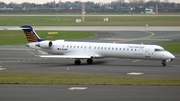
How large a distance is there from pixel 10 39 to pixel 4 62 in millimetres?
28862

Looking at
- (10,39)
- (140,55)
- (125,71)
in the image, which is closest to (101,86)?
(125,71)

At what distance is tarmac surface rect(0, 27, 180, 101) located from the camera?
25891 millimetres

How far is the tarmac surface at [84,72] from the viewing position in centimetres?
2589

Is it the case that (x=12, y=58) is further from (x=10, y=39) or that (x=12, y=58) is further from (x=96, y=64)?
(x=10, y=39)

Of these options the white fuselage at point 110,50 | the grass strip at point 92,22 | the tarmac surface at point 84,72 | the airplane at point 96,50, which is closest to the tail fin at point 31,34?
the airplane at point 96,50

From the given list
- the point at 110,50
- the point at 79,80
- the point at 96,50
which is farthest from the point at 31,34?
the point at 79,80

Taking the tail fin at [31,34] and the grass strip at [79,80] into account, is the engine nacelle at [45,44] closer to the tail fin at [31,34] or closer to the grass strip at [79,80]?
the tail fin at [31,34]

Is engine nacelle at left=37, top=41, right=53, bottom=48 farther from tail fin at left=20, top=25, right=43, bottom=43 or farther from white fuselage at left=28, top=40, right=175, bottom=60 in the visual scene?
tail fin at left=20, top=25, right=43, bottom=43

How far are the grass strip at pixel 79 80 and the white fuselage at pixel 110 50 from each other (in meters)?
9.41

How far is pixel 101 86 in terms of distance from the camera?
2977 cm

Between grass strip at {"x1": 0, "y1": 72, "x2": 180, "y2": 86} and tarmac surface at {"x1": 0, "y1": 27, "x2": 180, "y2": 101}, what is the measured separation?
1646 millimetres

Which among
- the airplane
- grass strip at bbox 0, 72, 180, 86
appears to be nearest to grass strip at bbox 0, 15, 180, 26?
the airplane

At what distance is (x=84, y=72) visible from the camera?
38.4 m

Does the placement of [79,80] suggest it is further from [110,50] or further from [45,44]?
[45,44]
